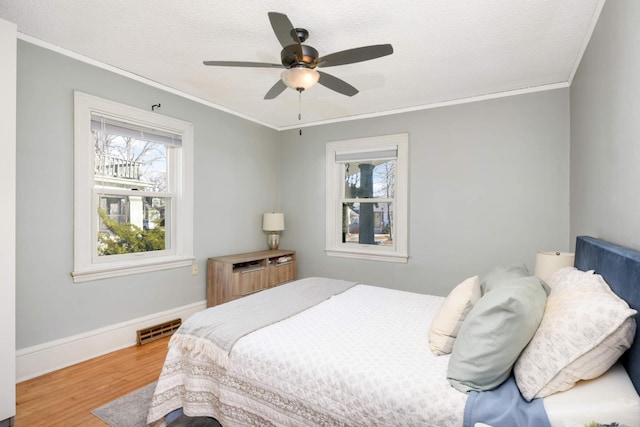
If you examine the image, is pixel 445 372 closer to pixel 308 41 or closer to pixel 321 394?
pixel 321 394

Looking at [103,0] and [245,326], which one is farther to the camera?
[103,0]

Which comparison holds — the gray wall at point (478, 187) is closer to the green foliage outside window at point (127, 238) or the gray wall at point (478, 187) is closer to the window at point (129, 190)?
the window at point (129, 190)

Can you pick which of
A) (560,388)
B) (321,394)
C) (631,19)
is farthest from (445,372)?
(631,19)

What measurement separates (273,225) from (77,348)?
7.85 feet

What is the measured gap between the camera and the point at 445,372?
1.39m

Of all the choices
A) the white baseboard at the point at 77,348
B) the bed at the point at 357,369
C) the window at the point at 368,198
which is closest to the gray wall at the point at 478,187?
the window at the point at 368,198

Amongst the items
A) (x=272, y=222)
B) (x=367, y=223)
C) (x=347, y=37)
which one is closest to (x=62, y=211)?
(x=272, y=222)

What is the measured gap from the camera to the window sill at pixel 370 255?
12.8ft

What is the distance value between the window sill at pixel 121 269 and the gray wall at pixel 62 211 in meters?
0.05

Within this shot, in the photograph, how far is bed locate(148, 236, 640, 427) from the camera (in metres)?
1.14

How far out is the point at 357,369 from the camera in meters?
1.44

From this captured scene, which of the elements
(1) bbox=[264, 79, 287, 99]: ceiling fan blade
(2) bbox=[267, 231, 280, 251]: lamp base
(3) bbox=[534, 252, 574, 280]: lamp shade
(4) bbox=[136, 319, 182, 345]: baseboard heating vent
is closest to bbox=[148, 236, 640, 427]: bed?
(3) bbox=[534, 252, 574, 280]: lamp shade

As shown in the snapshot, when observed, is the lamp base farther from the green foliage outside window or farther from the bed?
the bed

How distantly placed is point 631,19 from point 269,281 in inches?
146
